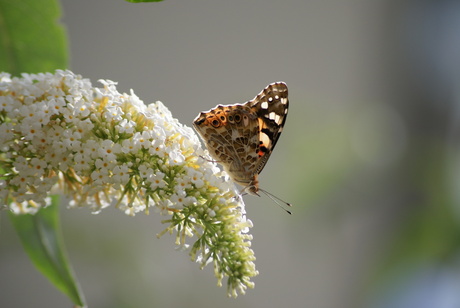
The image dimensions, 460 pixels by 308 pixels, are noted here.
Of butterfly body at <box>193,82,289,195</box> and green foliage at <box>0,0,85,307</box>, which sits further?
butterfly body at <box>193,82,289,195</box>

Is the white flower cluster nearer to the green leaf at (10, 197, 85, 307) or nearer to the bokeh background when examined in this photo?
the green leaf at (10, 197, 85, 307)

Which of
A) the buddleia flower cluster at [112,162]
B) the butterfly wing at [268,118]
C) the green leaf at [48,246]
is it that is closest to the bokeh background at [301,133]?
the butterfly wing at [268,118]

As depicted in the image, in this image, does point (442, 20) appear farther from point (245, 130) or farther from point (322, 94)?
point (245, 130)

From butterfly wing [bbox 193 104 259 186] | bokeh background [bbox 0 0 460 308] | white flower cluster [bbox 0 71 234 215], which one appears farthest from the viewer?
bokeh background [bbox 0 0 460 308]

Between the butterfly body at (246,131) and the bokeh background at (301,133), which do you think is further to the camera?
the bokeh background at (301,133)

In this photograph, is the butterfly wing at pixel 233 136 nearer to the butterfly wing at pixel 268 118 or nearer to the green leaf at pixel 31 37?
Result: the butterfly wing at pixel 268 118

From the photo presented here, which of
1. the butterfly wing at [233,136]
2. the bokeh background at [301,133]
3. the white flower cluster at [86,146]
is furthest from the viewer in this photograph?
the bokeh background at [301,133]

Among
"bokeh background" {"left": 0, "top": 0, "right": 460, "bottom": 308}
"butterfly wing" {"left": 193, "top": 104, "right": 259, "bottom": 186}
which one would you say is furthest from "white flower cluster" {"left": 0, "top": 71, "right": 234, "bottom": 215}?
"bokeh background" {"left": 0, "top": 0, "right": 460, "bottom": 308}
